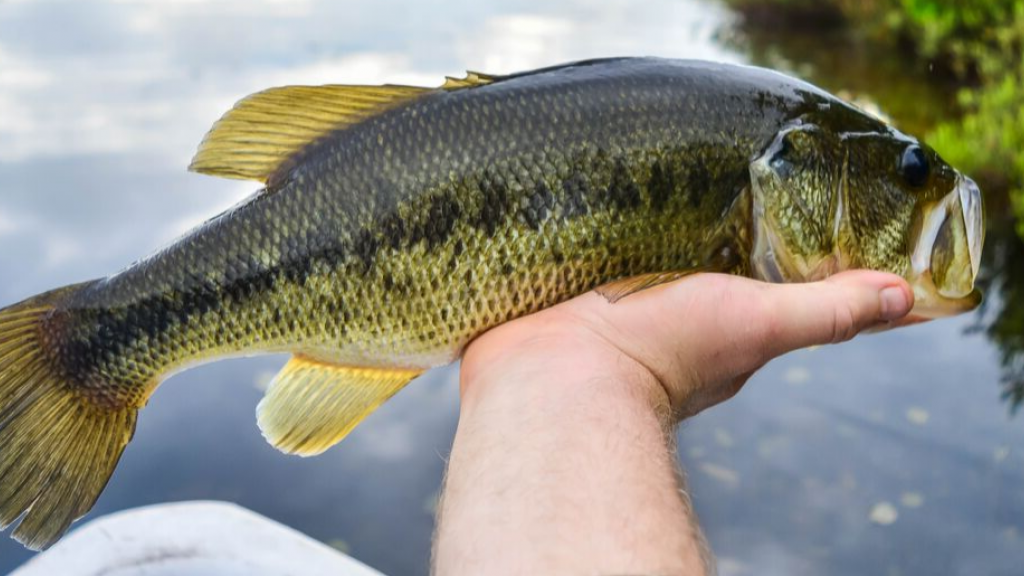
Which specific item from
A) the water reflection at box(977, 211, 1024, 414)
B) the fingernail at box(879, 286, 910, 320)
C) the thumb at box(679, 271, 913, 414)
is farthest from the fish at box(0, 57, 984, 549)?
the water reflection at box(977, 211, 1024, 414)

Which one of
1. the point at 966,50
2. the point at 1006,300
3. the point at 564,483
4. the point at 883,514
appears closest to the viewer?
the point at 564,483

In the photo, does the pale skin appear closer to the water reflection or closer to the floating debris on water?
the floating debris on water

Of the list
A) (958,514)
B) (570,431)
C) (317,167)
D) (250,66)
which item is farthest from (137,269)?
(250,66)

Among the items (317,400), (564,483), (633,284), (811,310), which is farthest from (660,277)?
(317,400)

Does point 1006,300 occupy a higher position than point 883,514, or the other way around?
point 1006,300

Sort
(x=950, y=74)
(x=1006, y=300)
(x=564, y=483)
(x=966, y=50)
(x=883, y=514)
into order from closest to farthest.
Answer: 1. (x=564, y=483)
2. (x=883, y=514)
3. (x=1006, y=300)
4. (x=966, y=50)
5. (x=950, y=74)

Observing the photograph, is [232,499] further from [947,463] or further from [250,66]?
[250,66]

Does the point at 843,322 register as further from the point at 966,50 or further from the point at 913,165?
the point at 966,50

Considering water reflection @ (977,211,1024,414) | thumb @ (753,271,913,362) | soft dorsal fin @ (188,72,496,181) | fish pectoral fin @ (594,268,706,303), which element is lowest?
water reflection @ (977,211,1024,414)
